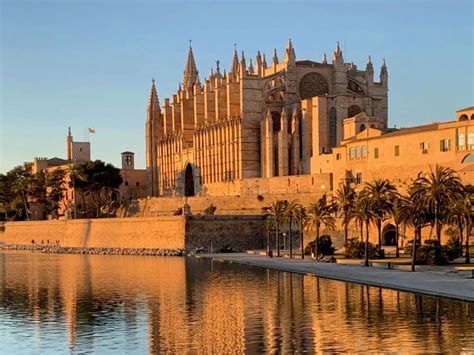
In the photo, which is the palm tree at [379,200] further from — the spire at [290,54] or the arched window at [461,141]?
the spire at [290,54]

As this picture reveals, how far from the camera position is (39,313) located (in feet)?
101

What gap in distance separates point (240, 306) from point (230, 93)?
185 ft

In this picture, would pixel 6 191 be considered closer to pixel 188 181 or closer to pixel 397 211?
pixel 188 181

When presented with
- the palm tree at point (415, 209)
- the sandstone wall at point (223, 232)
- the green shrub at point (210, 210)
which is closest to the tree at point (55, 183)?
the green shrub at point (210, 210)

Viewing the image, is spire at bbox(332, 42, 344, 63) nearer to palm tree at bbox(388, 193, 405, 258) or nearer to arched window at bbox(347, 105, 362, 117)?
arched window at bbox(347, 105, 362, 117)

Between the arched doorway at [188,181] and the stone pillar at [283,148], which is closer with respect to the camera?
the stone pillar at [283,148]

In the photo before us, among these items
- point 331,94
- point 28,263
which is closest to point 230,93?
point 331,94

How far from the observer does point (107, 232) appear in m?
78.9

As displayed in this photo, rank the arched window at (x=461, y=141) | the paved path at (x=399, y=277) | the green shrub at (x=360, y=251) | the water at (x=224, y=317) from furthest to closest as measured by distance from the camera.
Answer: the arched window at (x=461, y=141) → the green shrub at (x=360, y=251) → the paved path at (x=399, y=277) → the water at (x=224, y=317)

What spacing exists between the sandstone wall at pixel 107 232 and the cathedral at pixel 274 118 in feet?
40.2

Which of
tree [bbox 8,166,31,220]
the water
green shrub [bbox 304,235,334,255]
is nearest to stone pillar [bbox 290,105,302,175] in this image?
green shrub [bbox 304,235,334,255]

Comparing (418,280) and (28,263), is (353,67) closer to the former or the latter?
(28,263)

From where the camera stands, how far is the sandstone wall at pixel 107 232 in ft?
230

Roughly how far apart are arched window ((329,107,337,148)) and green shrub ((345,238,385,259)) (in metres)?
26.3
